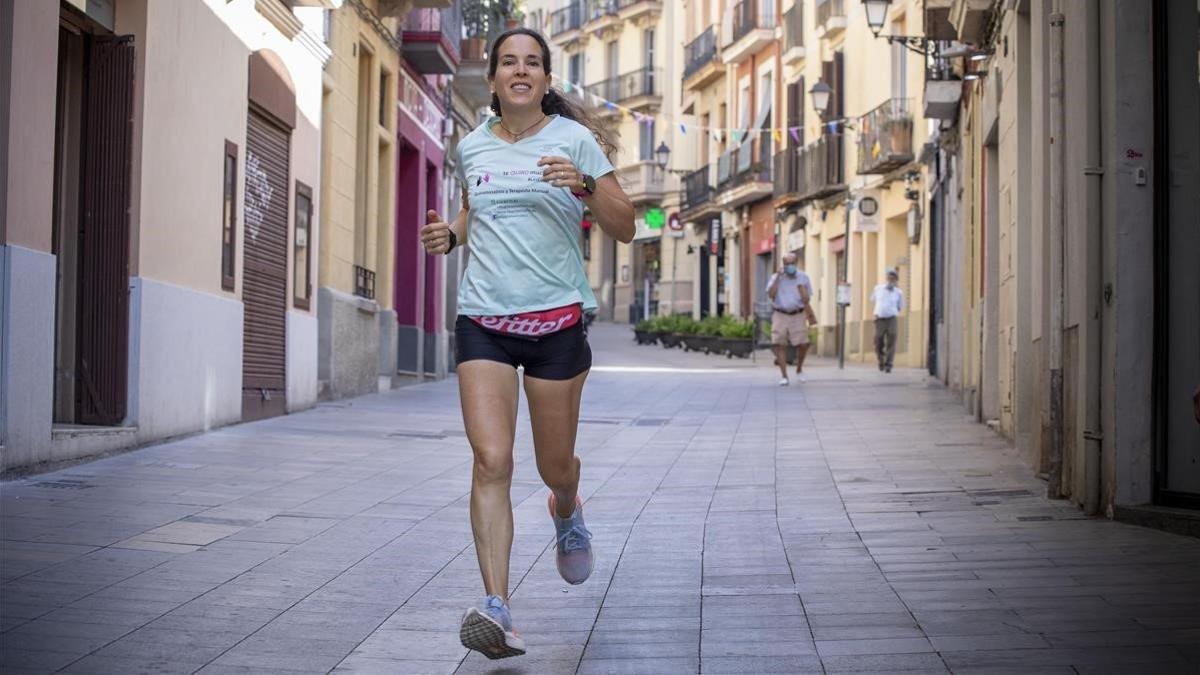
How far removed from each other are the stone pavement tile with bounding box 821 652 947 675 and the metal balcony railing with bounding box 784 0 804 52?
38418 mm

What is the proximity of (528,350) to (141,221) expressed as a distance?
682 cm

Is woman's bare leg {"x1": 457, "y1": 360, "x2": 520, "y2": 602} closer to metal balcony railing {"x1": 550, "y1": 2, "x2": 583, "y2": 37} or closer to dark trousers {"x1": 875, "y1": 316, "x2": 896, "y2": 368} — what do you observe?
dark trousers {"x1": 875, "y1": 316, "x2": 896, "y2": 368}

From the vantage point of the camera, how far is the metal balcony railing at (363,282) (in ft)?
66.2

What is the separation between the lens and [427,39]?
22.8 metres

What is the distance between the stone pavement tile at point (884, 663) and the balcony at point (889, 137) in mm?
28853

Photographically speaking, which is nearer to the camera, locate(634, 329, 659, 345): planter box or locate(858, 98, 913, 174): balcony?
locate(858, 98, 913, 174): balcony

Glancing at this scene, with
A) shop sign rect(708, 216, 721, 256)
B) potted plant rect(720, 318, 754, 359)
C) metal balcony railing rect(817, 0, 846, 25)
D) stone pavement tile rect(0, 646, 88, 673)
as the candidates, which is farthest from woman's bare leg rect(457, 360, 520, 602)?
shop sign rect(708, 216, 721, 256)

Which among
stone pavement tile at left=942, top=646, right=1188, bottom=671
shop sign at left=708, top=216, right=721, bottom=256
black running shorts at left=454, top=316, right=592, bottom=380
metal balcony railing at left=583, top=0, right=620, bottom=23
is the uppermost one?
metal balcony railing at left=583, top=0, right=620, bottom=23

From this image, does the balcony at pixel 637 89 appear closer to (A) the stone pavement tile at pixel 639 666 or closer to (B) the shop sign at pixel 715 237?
(B) the shop sign at pixel 715 237

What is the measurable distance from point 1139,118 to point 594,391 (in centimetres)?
1385

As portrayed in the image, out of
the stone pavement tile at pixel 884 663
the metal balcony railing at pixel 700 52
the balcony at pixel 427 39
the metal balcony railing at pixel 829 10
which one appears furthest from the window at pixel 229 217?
the metal balcony railing at pixel 700 52

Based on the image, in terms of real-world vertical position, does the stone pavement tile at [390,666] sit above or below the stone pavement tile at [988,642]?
below

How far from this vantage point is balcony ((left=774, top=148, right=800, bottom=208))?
1682 inches

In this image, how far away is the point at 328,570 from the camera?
22.3 ft
